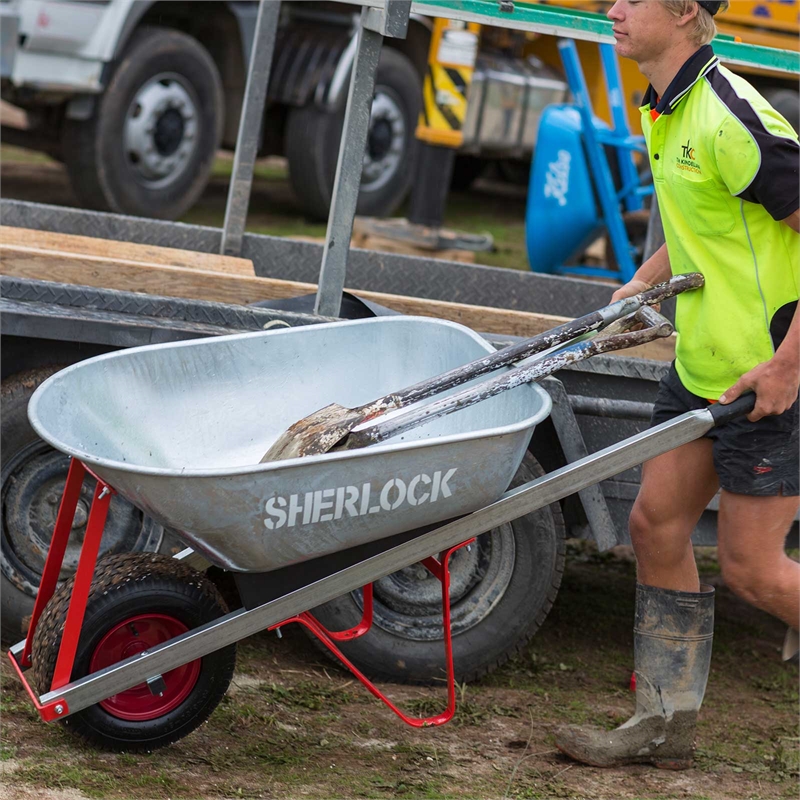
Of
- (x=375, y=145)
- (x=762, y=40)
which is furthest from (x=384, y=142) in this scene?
(x=762, y=40)

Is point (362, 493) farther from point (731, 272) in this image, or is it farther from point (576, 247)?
point (576, 247)

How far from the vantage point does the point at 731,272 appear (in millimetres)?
2387

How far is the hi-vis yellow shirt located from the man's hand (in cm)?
7

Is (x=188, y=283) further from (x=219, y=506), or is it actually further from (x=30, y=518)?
(x=219, y=506)

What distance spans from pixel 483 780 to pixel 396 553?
2.14 ft

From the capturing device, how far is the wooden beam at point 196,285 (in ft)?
10.6

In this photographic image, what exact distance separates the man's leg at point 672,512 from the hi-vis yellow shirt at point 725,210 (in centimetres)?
17

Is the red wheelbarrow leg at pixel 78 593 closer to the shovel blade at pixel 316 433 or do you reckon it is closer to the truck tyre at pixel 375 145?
the shovel blade at pixel 316 433

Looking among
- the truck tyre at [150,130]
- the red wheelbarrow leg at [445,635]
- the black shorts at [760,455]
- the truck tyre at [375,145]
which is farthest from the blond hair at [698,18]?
the truck tyre at [375,145]

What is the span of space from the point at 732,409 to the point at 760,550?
0.37 metres

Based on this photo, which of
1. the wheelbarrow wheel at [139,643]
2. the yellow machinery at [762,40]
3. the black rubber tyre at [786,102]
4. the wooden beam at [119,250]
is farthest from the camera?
the yellow machinery at [762,40]

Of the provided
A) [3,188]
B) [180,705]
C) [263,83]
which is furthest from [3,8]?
[180,705]

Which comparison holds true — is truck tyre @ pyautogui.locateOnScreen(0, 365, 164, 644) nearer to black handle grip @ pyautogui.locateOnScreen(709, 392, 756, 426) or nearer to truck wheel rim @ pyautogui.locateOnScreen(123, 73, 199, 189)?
black handle grip @ pyautogui.locateOnScreen(709, 392, 756, 426)

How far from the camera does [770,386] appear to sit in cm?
232
